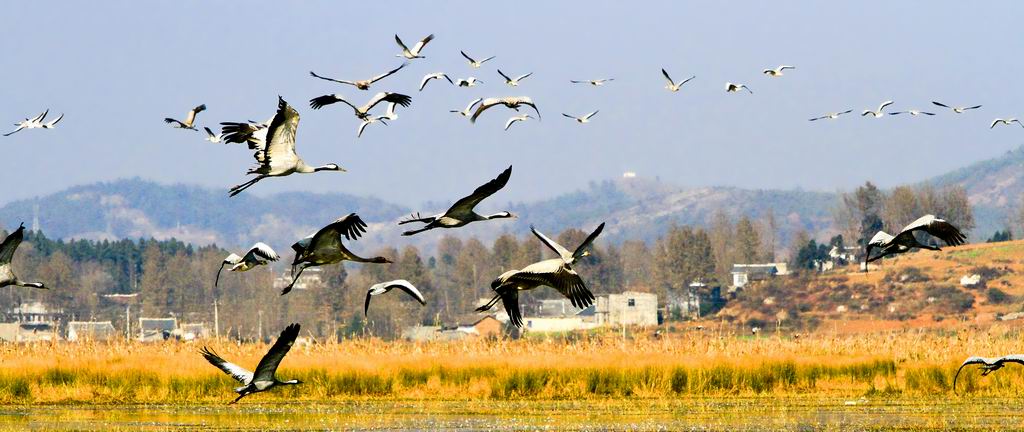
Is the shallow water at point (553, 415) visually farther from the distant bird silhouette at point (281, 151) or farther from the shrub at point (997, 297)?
the shrub at point (997, 297)

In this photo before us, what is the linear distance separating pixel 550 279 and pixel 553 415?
817 centimetres

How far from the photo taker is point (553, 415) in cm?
2877

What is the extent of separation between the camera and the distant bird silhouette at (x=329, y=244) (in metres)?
22.2

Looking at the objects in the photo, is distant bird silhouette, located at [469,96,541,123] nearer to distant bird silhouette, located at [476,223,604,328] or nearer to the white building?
distant bird silhouette, located at [476,223,604,328]

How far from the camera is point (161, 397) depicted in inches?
1291

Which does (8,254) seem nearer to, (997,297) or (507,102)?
(507,102)

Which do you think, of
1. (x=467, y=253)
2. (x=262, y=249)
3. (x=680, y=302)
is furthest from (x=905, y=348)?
(x=467, y=253)

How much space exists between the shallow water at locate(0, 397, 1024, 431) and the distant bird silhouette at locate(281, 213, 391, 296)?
429 cm

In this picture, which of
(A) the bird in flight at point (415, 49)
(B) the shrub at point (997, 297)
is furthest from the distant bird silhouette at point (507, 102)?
(B) the shrub at point (997, 297)

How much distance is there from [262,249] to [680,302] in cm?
12142

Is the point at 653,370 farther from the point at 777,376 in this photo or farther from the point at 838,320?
the point at 838,320

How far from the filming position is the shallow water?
26516mm

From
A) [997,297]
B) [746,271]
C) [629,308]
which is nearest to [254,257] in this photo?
[997,297]

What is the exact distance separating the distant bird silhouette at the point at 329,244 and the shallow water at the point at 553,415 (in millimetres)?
4293
